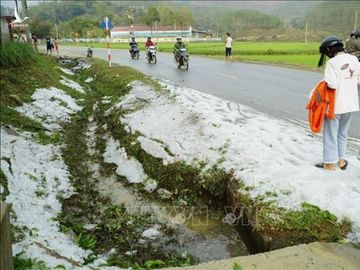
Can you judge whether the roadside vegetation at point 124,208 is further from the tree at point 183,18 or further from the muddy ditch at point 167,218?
the tree at point 183,18

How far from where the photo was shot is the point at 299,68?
20125 millimetres

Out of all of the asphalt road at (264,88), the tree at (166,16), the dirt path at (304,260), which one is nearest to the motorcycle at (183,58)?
the asphalt road at (264,88)

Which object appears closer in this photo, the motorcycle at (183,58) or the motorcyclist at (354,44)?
the motorcyclist at (354,44)

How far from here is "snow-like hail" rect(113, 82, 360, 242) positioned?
4949 millimetres

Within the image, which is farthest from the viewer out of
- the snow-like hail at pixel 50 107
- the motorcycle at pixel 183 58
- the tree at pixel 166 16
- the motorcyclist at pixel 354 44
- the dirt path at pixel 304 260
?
the tree at pixel 166 16

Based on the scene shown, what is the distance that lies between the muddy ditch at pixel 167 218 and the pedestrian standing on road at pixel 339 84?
1.30 m

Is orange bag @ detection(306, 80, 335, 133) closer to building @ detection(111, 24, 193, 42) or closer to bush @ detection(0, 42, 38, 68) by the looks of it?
bush @ detection(0, 42, 38, 68)

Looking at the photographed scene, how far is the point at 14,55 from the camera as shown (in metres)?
13.4

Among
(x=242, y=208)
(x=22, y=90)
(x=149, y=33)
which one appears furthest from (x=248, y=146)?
(x=149, y=33)

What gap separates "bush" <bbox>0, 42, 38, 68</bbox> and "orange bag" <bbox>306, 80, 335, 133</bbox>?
11.0 meters

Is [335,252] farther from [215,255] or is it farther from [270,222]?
[215,255]

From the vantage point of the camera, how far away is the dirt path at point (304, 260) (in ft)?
12.3

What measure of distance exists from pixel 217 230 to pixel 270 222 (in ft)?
3.17

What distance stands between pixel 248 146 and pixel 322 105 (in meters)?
1.72
